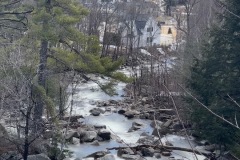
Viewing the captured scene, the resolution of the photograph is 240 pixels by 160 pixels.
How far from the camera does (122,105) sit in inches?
1156

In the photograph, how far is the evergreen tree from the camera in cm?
1712

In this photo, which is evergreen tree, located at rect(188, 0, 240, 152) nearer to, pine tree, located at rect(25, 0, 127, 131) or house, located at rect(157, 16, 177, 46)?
pine tree, located at rect(25, 0, 127, 131)

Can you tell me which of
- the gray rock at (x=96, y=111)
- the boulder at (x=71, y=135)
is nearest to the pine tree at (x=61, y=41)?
the boulder at (x=71, y=135)

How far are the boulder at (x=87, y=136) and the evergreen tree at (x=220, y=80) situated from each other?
491 cm

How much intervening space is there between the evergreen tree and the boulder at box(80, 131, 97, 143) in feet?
16.1

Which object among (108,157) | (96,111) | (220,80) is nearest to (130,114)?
(96,111)

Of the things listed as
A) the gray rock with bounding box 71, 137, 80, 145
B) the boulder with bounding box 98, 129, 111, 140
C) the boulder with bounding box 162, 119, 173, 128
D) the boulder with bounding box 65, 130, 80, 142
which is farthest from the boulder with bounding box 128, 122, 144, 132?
the gray rock with bounding box 71, 137, 80, 145

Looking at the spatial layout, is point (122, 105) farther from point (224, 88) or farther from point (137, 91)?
point (224, 88)

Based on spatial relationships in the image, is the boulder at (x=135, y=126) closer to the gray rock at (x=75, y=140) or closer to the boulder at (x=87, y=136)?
the boulder at (x=87, y=136)

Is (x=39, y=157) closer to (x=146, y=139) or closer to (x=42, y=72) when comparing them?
(x=42, y=72)

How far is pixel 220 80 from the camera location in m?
18.2

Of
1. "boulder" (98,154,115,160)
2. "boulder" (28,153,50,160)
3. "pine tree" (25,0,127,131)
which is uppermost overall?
"pine tree" (25,0,127,131)

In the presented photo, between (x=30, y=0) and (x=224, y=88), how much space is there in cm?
920

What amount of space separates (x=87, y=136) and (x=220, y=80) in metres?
6.71
